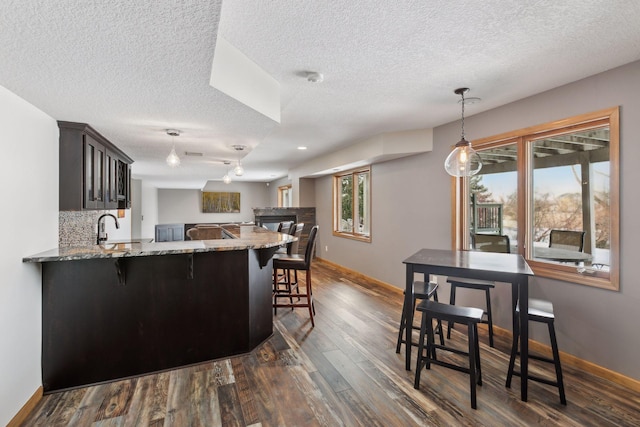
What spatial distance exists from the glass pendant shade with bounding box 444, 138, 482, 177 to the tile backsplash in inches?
135

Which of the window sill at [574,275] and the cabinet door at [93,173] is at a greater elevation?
the cabinet door at [93,173]

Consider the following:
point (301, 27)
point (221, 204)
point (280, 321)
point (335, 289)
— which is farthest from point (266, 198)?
point (301, 27)

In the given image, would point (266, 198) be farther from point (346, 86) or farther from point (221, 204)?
point (346, 86)

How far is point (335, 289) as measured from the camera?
198 inches

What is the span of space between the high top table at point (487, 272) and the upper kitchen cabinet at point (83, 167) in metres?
2.75

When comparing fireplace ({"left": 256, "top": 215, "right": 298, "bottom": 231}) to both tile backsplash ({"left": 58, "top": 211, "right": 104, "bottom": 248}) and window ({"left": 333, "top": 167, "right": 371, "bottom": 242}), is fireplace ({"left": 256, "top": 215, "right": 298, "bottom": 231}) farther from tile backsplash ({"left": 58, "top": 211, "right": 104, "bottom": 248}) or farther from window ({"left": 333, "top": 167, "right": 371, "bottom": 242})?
tile backsplash ({"left": 58, "top": 211, "right": 104, "bottom": 248})

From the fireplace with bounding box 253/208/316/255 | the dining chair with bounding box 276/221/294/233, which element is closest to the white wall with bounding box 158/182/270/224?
the fireplace with bounding box 253/208/316/255

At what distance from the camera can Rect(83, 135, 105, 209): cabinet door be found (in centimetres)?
266

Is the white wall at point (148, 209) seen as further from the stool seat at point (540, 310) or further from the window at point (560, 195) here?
the stool seat at point (540, 310)

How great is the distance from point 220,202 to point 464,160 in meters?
9.25

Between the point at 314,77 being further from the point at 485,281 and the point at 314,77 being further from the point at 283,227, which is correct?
the point at 283,227

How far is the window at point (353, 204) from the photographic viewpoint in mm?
5914

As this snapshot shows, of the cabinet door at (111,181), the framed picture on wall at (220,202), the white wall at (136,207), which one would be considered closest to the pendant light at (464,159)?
the cabinet door at (111,181)

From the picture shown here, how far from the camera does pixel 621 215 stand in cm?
238
